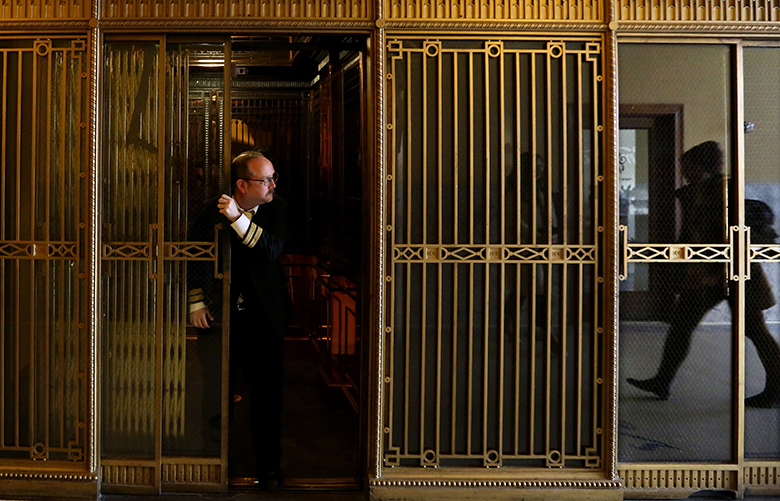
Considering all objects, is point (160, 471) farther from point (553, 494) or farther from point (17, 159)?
point (553, 494)

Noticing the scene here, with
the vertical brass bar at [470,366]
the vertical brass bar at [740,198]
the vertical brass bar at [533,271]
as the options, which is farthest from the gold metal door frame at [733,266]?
the vertical brass bar at [470,366]

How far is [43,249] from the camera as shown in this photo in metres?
3.08

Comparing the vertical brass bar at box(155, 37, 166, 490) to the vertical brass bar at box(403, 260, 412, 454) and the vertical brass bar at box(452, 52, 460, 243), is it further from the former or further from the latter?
the vertical brass bar at box(452, 52, 460, 243)

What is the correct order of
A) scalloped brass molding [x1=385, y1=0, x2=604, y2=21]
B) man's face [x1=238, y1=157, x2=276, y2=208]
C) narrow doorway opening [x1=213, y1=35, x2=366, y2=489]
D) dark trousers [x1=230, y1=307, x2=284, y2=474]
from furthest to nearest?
narrow doorway opening [x1=213, y1=35, x2=366, y2=489] < dark trousers [x1=230, y1=307, x2=284, y2=474] < man's face [x1=238, y1=157, x2=276, y2=208] < scalloped brass molding [x1=385, y1=0, x2=604, y2=21]

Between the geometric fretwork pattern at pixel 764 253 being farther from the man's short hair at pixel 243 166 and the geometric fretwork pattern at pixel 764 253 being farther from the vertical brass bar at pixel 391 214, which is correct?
the man's short hair at pixel 243 166

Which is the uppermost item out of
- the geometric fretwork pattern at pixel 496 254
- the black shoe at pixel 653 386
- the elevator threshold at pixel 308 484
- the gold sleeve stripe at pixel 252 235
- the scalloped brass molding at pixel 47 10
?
the scalloped brass molding at pixel 47 10

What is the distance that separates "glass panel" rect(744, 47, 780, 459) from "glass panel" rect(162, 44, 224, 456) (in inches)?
93.7

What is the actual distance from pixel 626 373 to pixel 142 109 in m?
2.47

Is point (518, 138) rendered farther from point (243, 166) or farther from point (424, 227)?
point (243, 166)

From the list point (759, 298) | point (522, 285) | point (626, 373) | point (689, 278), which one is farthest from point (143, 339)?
point (759, 298)

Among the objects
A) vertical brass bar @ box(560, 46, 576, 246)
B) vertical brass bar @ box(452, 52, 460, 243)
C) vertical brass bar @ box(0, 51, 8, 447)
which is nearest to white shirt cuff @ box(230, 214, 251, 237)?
vertical brass bar @ box(452, 52, 460, 243)

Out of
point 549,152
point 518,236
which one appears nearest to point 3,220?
point 518,236

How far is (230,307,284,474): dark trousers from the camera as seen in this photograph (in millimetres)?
3340

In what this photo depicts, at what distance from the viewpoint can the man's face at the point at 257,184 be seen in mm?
3129
